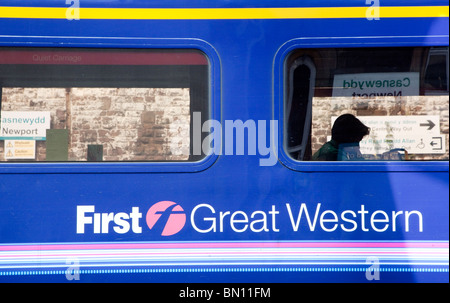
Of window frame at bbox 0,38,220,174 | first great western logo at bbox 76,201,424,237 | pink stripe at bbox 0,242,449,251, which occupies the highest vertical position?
window frame at bbox 0,38,220,174

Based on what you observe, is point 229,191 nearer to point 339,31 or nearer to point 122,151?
point 122,151

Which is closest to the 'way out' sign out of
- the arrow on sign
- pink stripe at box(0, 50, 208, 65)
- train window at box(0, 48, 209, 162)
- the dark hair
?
train window at box(0, 48, 209, 162)

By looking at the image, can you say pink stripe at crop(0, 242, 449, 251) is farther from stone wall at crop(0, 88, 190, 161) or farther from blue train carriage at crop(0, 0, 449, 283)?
stone wall at crop(0, 88, 190, 161)

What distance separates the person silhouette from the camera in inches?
150

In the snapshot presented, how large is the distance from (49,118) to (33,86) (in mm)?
239

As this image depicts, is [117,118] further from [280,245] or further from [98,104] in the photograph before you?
[280,245]

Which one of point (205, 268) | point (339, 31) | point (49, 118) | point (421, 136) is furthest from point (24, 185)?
point (421, 136)

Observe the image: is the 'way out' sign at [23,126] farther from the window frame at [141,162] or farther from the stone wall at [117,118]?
the window frame at [141,162]

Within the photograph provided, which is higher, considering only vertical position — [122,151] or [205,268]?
[122,151]

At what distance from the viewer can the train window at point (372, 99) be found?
3793mm

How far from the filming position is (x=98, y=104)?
3.77 meters

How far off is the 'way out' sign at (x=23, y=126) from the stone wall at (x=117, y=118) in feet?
0.12
